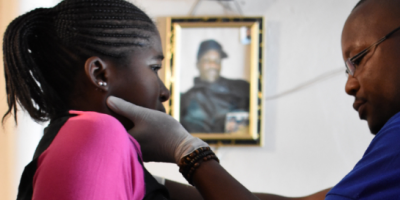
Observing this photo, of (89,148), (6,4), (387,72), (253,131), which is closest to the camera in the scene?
(89,148)

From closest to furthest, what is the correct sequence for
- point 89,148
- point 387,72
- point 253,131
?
point 89,148, point 387,72, point 253,131

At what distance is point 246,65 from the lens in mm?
1617

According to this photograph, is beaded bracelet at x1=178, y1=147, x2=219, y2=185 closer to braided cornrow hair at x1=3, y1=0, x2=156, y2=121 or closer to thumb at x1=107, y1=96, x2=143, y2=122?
thumb at x1=107, y1=96, x2=143, y2=122

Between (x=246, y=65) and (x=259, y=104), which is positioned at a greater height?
(x=246, y=65)

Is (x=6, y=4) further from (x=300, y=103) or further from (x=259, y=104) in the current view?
(x=300, y=103)

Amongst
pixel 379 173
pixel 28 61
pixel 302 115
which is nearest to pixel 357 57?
pixel 379 173

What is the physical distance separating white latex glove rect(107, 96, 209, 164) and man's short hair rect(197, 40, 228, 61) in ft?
2.84

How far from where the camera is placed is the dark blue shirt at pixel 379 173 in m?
0.55

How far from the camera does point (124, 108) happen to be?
73cm

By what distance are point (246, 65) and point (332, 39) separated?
1.33 ft

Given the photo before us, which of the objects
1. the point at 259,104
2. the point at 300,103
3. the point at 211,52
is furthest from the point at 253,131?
the point at 211,52

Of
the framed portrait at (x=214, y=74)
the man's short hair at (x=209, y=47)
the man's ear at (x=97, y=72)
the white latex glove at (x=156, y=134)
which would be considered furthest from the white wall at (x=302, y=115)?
the man's ear at (x=97, y=72)

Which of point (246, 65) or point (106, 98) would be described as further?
point (246, 65)

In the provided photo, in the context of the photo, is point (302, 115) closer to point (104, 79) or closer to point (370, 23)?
point (370, 23)
